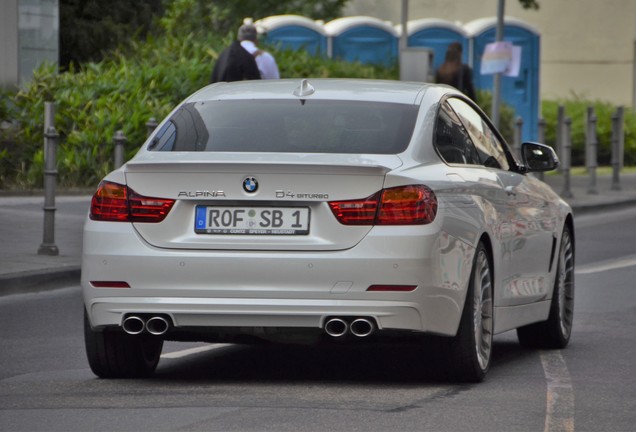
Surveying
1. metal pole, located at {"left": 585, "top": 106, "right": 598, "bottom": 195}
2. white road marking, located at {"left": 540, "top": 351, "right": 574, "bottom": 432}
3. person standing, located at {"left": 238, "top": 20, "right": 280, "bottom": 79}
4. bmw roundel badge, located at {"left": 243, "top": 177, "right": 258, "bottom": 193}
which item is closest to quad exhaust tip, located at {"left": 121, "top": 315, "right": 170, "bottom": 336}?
bmw roundel badge, located at {"left": 243, "top": 177, "right": 258, "bottom": 193}

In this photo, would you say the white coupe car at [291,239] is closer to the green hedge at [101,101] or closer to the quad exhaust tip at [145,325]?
the quad exhaust tip at [145,325]

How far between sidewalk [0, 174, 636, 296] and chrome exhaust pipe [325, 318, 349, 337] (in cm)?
538

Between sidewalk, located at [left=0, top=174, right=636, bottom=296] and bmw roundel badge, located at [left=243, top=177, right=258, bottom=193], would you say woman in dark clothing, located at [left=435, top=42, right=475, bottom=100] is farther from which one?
bmw roundel badge, located at [left=243, top=177, right=258, bottom=193]

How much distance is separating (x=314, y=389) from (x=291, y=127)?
1.24m

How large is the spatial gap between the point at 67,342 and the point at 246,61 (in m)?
8.88

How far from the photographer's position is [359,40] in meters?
34.3

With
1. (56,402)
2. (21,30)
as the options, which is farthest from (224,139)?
(21,30)

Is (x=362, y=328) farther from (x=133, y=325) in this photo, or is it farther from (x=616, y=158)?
(x=616, y=158)

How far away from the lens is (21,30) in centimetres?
2473

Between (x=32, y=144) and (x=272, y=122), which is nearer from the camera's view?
(x=272, y=122)

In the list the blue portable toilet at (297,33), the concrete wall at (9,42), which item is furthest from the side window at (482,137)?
the blue portable toilet at (297,33)

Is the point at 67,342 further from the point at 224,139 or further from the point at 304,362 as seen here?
the point at 224,139

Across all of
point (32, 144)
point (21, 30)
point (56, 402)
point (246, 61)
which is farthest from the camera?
point (21, 30)

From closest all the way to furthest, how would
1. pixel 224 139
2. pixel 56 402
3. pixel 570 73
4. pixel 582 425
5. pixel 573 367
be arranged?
pixel 582 425
pixel 56 402
pixel 224 139
pixel 573 367
pixel 570 73
